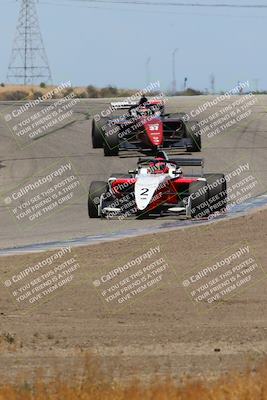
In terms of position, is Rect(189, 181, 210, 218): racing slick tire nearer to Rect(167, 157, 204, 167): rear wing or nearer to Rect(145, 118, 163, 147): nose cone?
Rect(167, 157, 204, 167): rear wing

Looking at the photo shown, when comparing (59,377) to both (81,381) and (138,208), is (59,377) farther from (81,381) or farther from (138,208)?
(138,208)

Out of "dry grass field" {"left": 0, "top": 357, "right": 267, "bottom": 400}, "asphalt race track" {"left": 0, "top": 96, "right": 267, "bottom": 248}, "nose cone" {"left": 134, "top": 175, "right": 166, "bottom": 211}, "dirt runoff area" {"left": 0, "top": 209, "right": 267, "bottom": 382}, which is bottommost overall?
"asphalt race track" {"left": 0, "top": 96, "right": 267, "bottom": 248}

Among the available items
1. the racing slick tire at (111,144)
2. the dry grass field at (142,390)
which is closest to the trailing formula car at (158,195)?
the racing slick tire at (111,144)

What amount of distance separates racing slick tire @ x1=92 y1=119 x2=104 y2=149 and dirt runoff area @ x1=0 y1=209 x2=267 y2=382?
590 inches

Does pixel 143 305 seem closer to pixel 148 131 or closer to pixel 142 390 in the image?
pixel 142 390

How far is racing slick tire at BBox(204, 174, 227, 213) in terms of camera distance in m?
21.6

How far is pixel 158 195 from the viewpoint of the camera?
21312 mm

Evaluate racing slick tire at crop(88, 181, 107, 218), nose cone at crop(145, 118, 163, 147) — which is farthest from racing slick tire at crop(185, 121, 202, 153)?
racing slick tire at crop(88, 181, 107, 218)

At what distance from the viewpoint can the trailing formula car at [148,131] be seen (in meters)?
32.0

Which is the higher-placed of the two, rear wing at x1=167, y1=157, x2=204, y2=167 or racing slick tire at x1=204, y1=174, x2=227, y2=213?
rear wing at x1=167, y1=157, x2=204, y2=167

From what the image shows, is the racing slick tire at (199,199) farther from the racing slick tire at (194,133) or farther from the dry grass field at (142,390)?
the dry grass field at (142,390)

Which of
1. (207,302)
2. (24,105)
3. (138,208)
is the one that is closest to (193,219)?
(138,208)

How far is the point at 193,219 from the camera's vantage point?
2109 centimetres

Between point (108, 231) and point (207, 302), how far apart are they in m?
7.10
